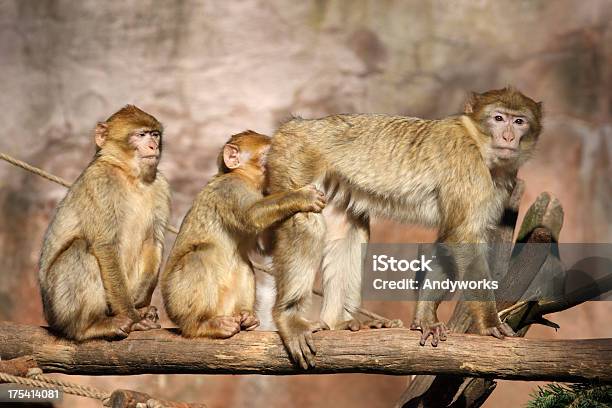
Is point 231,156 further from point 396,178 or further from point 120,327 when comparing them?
point 120,327

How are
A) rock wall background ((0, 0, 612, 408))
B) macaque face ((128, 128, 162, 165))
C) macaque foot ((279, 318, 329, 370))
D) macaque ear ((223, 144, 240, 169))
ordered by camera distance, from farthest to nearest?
rock wall background ((0, 0, 612, 408)) → macaque face ((128, 128, 162, 165)) → macaque ear ((223, 144, 240, 169)) → macaque foot ((279, 318, 329, 370))

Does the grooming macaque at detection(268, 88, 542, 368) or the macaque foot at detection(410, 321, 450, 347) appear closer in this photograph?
the macaque foot at detection(410, 321, 450, 347)

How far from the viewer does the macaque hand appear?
244 inches

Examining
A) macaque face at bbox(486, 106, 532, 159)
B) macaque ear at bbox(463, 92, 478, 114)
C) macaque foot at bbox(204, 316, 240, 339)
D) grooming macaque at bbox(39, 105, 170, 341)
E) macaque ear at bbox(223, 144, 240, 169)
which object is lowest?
macaque foot at bbox(204, 316, 240, 339)

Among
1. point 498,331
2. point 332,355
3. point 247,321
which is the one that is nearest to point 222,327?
point 247,321

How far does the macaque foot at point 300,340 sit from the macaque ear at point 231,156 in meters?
1.33

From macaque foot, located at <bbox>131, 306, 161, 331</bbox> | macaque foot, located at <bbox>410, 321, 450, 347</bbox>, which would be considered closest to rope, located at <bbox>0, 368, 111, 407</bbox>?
macaque foot, located at <bbox>131, 306, 161, 331</bbox>

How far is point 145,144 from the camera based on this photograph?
6859 mm

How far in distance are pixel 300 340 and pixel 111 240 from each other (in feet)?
5.37

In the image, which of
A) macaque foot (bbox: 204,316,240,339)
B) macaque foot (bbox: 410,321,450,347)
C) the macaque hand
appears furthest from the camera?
macaque foot (bbox: 204,316,240,339)

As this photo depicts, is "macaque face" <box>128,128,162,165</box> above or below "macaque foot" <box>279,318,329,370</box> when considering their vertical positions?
above

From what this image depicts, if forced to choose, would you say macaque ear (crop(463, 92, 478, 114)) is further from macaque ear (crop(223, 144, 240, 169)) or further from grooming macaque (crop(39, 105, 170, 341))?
grooming macaque (crop(39, 105, 170, 341))

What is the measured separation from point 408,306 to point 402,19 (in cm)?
388

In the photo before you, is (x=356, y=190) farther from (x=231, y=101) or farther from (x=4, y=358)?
(x=231, y=101)
